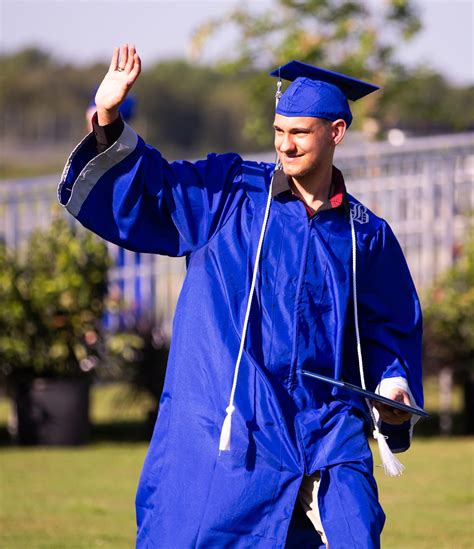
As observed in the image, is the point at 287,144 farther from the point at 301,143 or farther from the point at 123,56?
the point at 123,56

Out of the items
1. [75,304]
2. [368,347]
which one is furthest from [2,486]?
[368,347]

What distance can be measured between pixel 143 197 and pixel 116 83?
38 centimetres

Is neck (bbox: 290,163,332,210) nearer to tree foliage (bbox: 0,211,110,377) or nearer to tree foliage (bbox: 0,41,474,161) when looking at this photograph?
tree foliage (bbox: 0,211,110,377)

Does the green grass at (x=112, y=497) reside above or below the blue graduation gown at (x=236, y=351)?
below

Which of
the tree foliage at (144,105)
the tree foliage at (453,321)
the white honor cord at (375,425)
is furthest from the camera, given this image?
the tree foliage at (144,105)

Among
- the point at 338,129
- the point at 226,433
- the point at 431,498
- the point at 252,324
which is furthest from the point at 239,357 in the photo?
the point at 431,498

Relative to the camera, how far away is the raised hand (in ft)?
14.1

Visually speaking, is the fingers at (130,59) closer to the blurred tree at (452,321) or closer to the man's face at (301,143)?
the man's face at (301,143)

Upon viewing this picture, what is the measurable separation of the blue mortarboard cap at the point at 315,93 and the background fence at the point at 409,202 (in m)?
6.77

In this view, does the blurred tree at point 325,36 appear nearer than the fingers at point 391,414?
No

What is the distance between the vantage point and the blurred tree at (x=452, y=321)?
33.9ft

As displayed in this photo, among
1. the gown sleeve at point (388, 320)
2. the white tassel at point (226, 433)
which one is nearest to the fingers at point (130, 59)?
the gown sleeve at point (388, 320)

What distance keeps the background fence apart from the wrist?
6.92 m

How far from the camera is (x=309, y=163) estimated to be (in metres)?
4.48
